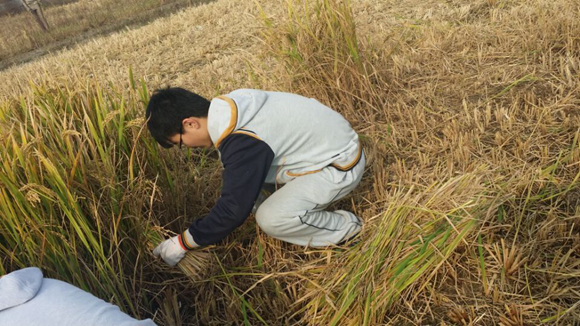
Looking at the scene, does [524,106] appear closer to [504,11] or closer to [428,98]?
[428,98]

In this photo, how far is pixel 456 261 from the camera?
167 centimetres

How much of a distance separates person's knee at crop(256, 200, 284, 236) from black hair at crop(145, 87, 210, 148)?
45 centimetres

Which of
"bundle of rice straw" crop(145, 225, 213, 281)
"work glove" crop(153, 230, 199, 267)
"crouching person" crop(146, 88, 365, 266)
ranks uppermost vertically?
"crouching person" crop(146, 88, 365, 266)

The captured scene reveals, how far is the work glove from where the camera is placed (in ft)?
5.89

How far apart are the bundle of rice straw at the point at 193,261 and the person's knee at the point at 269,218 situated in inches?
10.2

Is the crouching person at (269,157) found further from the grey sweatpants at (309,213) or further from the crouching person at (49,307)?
the crouching person at (49,307)

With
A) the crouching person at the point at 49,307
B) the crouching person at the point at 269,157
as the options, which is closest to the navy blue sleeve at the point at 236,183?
the crouching person at the point at 269,157

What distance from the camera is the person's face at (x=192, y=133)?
1.78 meters

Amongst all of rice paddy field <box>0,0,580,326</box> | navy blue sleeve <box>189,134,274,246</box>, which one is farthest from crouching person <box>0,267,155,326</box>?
navy blue sleeve <box>189,134,274,246</box>

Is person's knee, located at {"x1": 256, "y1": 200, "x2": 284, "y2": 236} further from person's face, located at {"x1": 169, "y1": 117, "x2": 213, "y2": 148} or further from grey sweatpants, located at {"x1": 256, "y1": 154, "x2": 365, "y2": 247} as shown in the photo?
person's face, located at {"x1": 169, "y1": 117, "x2": 213, "y2": 148}

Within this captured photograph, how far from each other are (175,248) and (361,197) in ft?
2.88

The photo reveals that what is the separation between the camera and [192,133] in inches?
71.1

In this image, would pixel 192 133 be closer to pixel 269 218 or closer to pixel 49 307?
pixel 269 218

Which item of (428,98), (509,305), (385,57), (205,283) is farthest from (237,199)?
(385,57)
